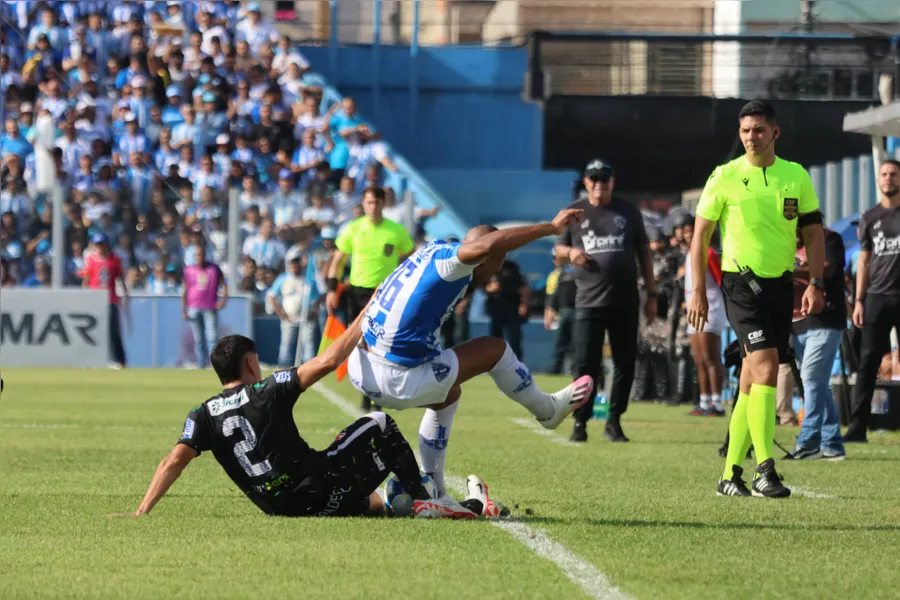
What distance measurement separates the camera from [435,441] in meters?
8.34

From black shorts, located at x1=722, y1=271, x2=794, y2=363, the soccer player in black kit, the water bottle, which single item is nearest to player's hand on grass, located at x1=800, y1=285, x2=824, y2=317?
black shorts, located at x1=722, y1=271, x2=794, y2=363

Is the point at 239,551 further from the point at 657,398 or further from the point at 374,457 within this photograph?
the point at 657,398

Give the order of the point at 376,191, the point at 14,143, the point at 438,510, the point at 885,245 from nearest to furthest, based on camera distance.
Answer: the point at 438,510 < the point at 885,245 < the point at 376,191 < the point at 14,143

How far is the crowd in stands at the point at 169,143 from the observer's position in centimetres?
2467

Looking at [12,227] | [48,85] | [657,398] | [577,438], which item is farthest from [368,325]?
[48,85]

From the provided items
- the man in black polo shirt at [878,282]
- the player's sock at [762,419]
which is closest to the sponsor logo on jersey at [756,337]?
the player's sock at [762,419]

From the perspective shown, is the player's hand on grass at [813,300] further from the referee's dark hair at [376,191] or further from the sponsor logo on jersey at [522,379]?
the referee's dark hair at [376,191]

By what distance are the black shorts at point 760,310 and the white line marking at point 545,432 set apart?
357 cm

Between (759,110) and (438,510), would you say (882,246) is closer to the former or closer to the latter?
(759,110)

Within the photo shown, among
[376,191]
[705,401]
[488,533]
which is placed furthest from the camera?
[705,401]

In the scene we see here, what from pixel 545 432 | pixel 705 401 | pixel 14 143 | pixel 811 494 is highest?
pixel 14 143

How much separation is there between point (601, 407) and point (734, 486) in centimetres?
628

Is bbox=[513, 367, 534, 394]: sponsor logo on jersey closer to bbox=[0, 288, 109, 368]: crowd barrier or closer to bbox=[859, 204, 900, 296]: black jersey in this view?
bbox=[859, 204, 900, 296]: black jersey

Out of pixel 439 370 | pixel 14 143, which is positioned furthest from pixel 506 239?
pixel 14 143
